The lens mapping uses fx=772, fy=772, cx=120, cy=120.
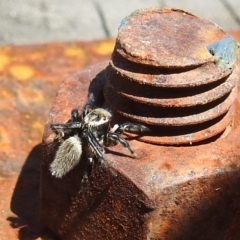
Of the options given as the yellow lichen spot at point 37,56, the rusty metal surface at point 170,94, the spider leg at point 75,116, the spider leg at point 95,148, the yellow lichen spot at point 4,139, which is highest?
the rusty metal surface at point 170,94

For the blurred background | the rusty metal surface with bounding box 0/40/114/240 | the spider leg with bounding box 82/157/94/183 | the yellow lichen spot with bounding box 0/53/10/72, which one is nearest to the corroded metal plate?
the spider leg with bounding box 82/157/94/183

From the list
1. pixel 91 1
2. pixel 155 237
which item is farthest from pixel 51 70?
pixel 91 1

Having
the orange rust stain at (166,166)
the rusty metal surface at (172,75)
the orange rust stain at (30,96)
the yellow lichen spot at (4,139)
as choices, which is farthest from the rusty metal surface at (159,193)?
the orange rust stain at (30,96)

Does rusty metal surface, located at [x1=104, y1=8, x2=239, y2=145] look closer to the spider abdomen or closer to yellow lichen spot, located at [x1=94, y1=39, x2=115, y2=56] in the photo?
the spider abdomen

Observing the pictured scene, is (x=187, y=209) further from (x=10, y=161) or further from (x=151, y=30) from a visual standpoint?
(x=10, y=161)

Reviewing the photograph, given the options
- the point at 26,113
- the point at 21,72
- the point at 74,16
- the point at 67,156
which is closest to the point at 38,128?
the point at 26,113

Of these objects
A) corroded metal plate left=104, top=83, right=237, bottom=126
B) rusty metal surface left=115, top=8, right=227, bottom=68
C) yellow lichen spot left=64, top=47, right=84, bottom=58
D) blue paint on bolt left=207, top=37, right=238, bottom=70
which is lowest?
yellow lichen spot left=64, top=47, right=84, bottom=58

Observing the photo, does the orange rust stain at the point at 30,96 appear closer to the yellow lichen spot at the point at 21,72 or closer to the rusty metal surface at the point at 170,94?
the yellow lichen spot at the point at 21,72
